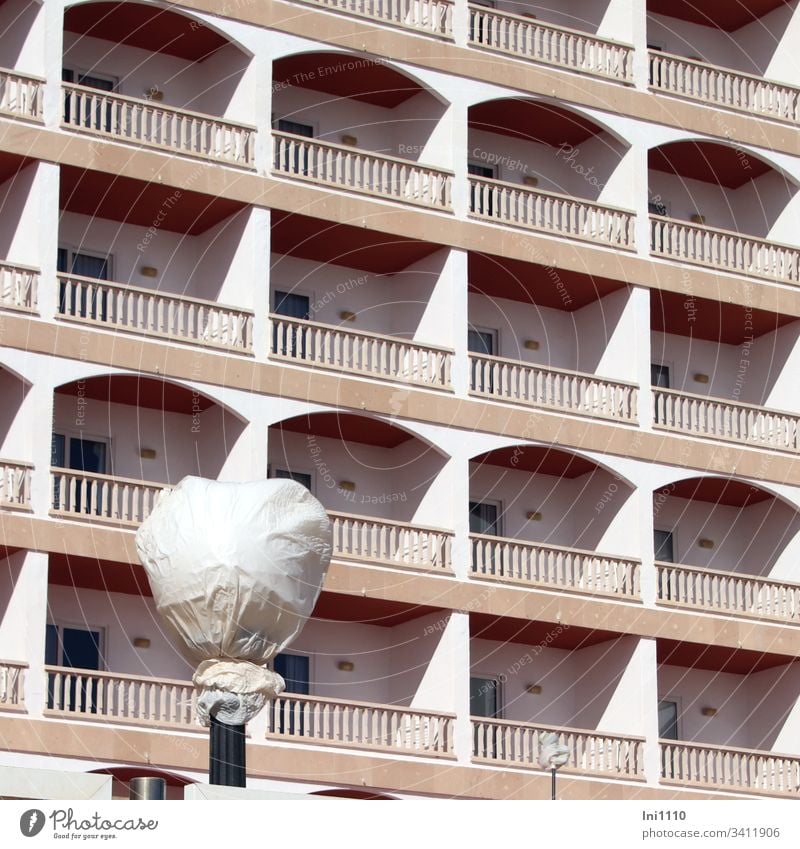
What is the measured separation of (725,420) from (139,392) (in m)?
12.1

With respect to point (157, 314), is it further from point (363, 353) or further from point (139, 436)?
point (363, 353)

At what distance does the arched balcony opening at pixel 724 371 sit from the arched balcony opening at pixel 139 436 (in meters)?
9.05

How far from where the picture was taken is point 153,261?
39938mm

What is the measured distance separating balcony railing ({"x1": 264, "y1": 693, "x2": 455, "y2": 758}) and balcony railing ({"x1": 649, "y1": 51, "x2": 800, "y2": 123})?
14.1m

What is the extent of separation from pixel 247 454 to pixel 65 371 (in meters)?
3.55

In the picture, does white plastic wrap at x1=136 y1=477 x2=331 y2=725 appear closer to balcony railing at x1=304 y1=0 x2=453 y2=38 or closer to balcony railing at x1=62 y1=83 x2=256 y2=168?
balcony railing at x1=62 y1=83 x2=256 y2=168

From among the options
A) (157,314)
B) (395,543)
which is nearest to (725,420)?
(395,543)

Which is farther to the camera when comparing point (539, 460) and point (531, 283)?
point (531, 283)

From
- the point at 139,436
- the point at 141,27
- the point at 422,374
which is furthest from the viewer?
the point at 422,374

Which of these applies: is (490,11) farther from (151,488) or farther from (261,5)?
(151,488)
